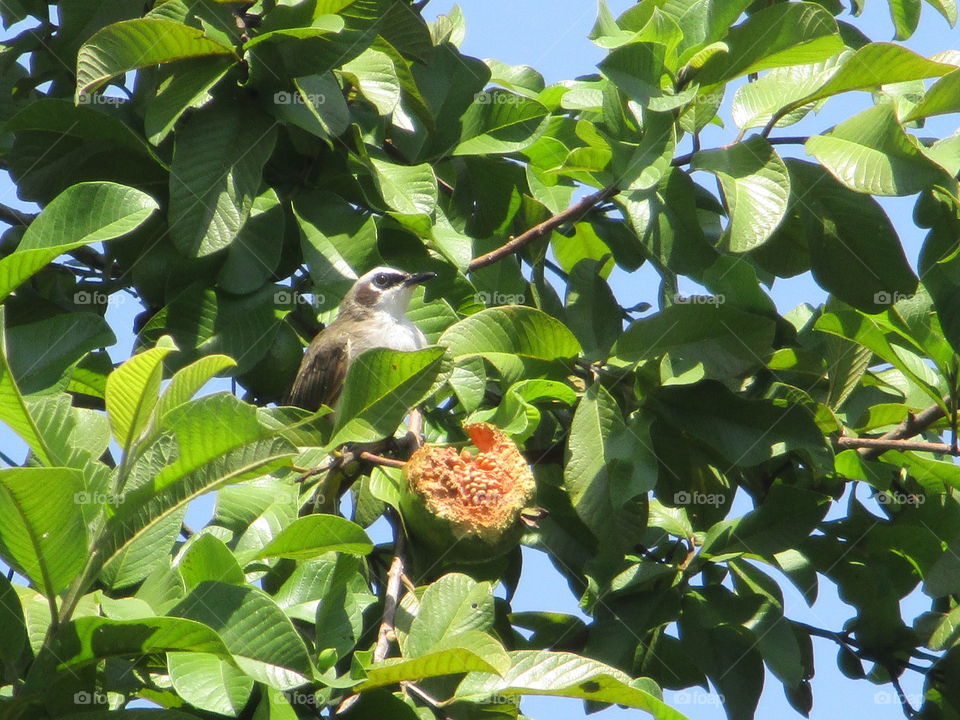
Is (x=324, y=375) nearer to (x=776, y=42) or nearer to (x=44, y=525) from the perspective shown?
(x=776, y=42)

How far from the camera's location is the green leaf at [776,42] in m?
3.19

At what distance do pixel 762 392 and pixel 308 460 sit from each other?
1.74 metres

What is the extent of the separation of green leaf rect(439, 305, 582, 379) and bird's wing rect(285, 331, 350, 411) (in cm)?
235

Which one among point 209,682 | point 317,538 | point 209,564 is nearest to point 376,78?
point 317,538

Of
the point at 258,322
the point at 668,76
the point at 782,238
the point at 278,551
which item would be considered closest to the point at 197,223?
the point at 258,322

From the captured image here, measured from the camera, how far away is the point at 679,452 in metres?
3.70

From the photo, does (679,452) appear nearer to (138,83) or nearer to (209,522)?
(209,522)

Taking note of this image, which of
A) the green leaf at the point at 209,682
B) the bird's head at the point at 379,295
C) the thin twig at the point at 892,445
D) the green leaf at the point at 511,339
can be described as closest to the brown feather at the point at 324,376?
the bird's head at the point at 379,295

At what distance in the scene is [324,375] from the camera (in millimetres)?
5656

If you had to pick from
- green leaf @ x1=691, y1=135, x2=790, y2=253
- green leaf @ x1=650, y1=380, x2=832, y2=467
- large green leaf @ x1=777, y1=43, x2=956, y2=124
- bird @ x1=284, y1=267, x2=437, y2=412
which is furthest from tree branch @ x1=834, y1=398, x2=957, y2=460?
bird @ x1=284, y1=267, x2=437, y2=412

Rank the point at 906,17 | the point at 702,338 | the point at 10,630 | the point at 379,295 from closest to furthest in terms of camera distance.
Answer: the point at 10,630, the point at 702,338, the point at 906,17, the point at 379,295

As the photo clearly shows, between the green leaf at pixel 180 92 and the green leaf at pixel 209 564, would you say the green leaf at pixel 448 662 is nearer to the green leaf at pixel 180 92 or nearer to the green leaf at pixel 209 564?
the green leaf at pixel 209 564

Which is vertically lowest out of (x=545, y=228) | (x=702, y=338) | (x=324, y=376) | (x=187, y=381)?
(x=187, y=381)

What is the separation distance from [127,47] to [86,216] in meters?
0.99
